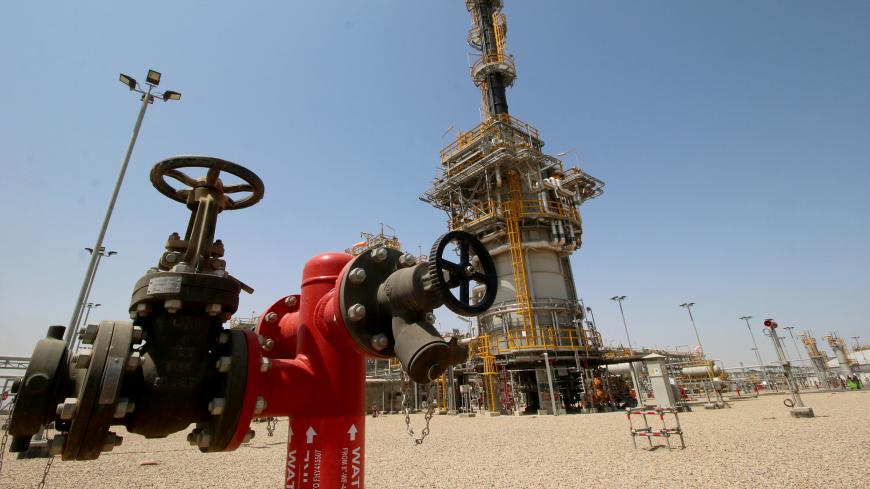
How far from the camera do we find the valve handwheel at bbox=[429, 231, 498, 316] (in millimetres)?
2031

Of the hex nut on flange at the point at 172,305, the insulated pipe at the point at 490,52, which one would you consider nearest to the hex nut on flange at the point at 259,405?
the hex nut on flange at the point at 172,305

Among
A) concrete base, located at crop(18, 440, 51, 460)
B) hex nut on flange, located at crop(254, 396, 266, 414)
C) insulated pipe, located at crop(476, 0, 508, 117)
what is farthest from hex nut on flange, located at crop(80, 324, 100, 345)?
insulated pipe, located at crop(476, 0, 508, 117)

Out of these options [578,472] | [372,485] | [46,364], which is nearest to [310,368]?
[46,364]

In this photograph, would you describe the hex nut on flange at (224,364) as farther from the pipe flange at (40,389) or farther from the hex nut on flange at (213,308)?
the pipe flange at (40,389)

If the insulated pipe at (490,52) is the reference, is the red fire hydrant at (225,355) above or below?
below

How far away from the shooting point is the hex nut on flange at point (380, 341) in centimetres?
212

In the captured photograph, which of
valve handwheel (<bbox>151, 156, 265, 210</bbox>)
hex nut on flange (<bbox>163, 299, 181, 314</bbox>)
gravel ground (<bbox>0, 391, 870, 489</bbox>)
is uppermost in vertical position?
valve handwheel (<bbox>151, 156, 265, 210</bbox>)

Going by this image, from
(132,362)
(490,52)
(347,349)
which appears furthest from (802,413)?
(490,52)

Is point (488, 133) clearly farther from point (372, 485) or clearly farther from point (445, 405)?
point (372, 485)

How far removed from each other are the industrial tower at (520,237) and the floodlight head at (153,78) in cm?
1818

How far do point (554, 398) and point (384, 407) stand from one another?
16.0 m

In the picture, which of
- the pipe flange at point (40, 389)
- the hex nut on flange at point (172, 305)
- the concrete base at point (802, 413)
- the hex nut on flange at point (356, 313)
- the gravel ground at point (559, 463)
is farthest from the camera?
the concrete base at point (802, 413)

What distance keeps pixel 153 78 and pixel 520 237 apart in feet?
66.1

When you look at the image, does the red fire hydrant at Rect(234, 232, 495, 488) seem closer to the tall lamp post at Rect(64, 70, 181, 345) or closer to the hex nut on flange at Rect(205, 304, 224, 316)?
the hex nut on flange at Rect(205, 304, 224, 316)
